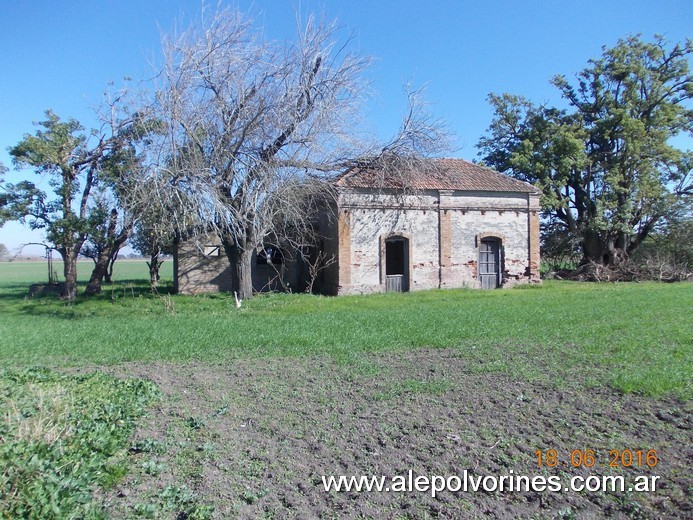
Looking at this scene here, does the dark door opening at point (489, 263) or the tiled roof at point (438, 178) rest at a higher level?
the tiled roof at point (438, 178)

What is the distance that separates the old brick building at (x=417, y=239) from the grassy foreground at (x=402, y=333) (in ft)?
10.3

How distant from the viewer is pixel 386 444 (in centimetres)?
450

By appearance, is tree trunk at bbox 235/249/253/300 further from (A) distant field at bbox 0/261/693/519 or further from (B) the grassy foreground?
(A) distant field at bbox 0/261/693/519

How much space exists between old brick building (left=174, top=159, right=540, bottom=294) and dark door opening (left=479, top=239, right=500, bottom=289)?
43 millimetres

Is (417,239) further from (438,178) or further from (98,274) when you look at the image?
(98,274)

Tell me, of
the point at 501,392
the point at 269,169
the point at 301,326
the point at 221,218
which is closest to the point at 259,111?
the point at 269,169

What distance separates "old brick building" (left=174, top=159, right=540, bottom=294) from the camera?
19.1 metres

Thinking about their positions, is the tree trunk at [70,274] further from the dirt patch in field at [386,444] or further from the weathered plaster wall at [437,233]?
the dirt patch in field at [386,444]

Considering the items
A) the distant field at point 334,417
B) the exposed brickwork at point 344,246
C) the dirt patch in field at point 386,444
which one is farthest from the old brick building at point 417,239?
the dirt patch in field at point 386,444

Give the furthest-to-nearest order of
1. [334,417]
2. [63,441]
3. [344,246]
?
1. [344,246]
2. [334,417]
3. [63,441]

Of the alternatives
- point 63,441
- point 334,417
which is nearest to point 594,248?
point 334,417

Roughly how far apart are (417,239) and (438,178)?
280cm

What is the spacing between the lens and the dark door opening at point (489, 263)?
70.1 feet

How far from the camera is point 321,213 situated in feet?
67.9
